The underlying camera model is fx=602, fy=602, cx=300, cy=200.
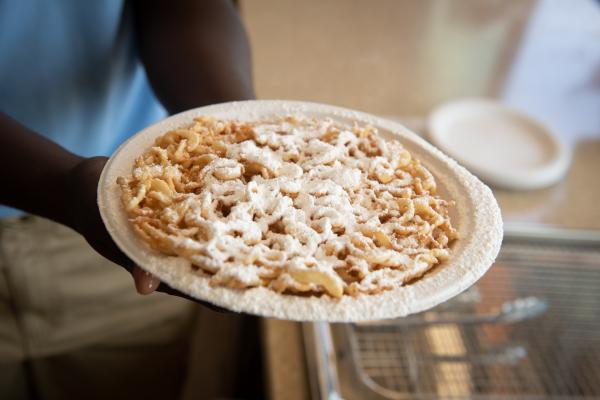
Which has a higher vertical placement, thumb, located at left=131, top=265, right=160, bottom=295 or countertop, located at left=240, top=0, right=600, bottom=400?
thumb, located at left=131, top=265, right=160, bottom=295

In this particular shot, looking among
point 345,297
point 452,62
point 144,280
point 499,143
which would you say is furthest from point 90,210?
point 452,62

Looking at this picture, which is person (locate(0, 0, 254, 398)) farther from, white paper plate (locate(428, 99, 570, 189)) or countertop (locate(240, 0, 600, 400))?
white paper plate (locate(428, 99, 570, 189))

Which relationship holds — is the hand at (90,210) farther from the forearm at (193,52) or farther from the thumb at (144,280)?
the forearm at (193,52)

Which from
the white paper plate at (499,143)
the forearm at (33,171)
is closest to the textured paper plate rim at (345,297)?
the forearm at (33,171)

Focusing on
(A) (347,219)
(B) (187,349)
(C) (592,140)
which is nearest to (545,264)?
(C) (592,140)

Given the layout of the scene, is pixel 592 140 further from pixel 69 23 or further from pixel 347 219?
pixel 69 23

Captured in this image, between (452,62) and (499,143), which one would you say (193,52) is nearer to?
(499,143)

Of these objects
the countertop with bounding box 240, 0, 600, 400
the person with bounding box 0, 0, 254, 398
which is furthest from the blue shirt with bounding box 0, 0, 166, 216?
the countertop with bounding box 240, 0, 600, 400
